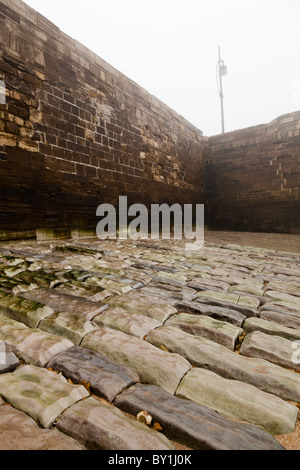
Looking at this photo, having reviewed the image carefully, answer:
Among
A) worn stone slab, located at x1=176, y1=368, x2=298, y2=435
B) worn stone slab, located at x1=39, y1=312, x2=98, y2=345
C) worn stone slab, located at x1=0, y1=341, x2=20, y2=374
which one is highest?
worn stone slab, located at x1=39, y1=312, x2=98, y2=345

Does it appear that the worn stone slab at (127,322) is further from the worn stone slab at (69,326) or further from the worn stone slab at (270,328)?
the worn stone slab at (270,328)

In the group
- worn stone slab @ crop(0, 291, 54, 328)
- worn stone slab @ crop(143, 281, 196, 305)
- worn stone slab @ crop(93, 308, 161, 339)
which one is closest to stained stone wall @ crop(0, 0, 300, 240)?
worn stone slab @ crop(0, 291, 54, 328)

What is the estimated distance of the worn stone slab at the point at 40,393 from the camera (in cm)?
94

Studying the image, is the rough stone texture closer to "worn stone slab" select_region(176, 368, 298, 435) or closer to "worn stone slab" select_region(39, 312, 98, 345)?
"worn stone slab" select_region(176, 368, 298, 435)

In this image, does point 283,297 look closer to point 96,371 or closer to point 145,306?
point 145,306

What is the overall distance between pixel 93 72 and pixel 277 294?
5965 mm

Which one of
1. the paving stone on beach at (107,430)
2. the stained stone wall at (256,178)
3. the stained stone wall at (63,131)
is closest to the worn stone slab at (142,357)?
the paving stone on beach at (107,430)

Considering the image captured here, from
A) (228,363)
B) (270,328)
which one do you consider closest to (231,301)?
(270,328)

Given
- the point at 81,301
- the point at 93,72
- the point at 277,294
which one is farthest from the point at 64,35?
the point at 277,294

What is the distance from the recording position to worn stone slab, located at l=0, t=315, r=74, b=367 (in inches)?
49.6

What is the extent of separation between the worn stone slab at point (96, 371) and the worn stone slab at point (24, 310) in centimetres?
44

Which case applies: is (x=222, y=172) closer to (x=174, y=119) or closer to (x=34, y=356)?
(x=174, y=119)

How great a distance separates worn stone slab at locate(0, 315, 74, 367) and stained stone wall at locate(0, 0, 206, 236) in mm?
3185

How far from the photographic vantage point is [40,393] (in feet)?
3.33
